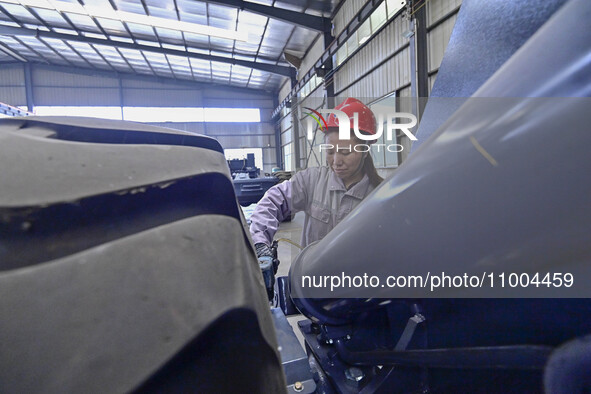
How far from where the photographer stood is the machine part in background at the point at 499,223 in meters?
0.25

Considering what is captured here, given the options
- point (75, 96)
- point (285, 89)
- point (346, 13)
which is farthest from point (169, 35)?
point (75, 96)

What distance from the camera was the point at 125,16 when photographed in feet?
25.3

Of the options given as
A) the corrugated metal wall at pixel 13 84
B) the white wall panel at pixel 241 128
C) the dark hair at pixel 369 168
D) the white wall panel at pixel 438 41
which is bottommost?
the dark hair at pixel 369 168

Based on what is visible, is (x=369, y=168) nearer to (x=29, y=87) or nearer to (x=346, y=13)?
(x=346, y=13)

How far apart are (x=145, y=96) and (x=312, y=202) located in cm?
1437

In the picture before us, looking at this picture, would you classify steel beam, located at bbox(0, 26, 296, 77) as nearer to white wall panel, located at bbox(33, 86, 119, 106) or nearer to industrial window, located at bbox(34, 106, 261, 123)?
industrial window, located at bbox(34, 106, 261, 123)

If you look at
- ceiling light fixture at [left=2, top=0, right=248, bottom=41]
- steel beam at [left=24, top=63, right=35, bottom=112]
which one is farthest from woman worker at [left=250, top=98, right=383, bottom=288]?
steel beam at [left=24, top=63, right=35, bottom=112]

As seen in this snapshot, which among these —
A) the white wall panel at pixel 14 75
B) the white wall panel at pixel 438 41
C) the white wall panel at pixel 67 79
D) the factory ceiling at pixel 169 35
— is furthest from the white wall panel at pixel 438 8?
the white wall panel at pixel 14 75

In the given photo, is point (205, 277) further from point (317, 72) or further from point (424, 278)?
point (317, 72)

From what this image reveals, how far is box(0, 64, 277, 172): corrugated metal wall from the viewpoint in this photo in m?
12.1

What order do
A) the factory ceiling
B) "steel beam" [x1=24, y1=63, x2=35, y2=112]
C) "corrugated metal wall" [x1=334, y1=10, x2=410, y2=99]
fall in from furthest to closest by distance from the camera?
"steel beam" [x1=24, y1=63, x2=35, y2=112], the factory ceiling, "corrugated metal wall" [x1=334, y1=10, x2=410, y2=99]

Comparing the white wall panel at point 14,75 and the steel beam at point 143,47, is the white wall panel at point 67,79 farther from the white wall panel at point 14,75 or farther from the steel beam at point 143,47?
the steel beam at point 143,47

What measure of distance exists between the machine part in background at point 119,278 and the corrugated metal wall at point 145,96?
1313 cm

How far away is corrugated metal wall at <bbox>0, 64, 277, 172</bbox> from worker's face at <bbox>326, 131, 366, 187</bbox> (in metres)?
12.8
